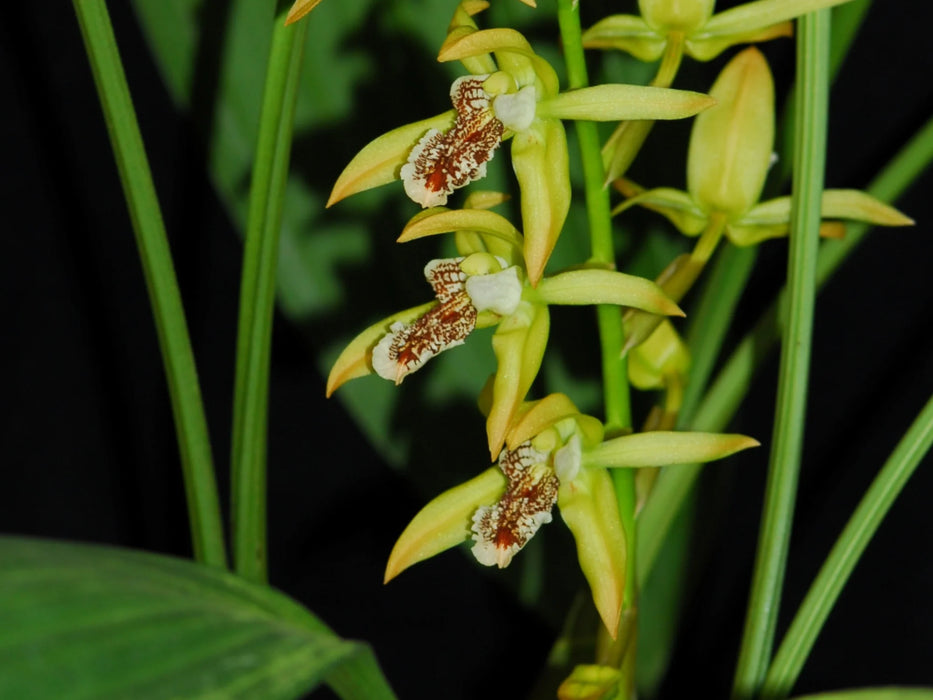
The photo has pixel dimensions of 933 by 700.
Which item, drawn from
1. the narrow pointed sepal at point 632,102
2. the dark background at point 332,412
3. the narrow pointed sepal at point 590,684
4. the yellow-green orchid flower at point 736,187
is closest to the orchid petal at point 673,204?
the yellow-green orchid flower at point 736,187

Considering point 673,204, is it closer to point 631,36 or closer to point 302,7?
point 631,36

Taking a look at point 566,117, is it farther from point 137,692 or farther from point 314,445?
point 314,445

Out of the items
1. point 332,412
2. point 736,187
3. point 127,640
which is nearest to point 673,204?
point 736,187

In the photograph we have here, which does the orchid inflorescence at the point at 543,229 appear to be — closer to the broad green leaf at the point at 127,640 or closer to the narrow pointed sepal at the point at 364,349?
the narrow pointed sepal at the point at 364,349

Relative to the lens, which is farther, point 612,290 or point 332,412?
point 332,412

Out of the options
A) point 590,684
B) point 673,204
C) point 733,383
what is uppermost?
point 673,204

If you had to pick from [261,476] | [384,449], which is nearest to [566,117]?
[261,476]

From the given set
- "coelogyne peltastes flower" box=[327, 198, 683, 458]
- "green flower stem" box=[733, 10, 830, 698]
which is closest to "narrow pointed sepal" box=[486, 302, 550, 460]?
"coelogyne peltastes flower" box=[327, 198, 683, 458]

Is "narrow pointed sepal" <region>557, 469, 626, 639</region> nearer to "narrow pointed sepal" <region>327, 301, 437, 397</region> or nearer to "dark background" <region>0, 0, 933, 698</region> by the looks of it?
"narrow pointed sepal" <region>327, 301, 437, 397</region>
